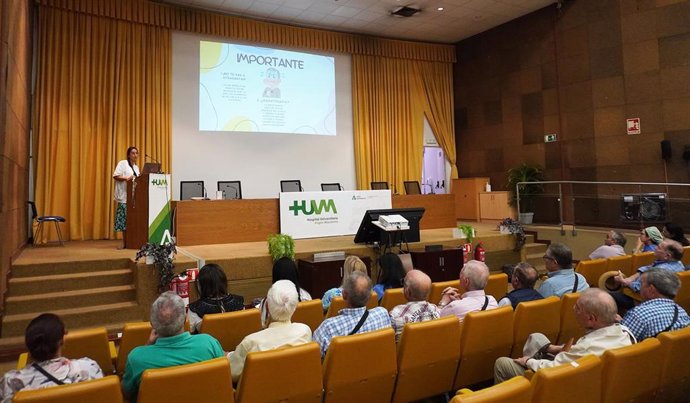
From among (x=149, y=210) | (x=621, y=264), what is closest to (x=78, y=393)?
(x=149, y=210)

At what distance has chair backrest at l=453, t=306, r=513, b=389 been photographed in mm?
2352

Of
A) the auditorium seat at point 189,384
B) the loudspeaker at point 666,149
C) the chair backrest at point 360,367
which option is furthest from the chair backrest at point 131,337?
the loudspeaker at point 666,149

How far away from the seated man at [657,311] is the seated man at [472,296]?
74cm

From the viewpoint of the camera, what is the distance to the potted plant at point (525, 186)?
8.75m

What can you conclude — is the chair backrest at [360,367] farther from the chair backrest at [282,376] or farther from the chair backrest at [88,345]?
the chair backrest at [88,345]

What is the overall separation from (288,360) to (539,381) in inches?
38.7

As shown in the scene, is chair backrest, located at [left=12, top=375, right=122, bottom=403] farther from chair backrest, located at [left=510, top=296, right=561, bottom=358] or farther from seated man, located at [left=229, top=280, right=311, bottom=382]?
chair backrest, located at [left=510, top=296, right=561, bottom=358]

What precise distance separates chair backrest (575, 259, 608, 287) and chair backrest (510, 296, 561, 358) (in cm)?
156

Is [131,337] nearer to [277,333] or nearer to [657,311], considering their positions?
[277,333]

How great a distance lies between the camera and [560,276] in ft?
10.5

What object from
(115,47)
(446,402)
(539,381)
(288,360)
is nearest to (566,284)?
(446,402)

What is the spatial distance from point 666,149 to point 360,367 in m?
7.56

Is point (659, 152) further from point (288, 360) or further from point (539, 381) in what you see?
point (288, 360)

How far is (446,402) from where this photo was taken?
8.19 feet
